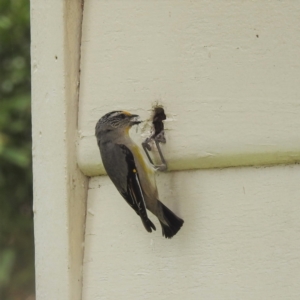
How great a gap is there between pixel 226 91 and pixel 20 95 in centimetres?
183

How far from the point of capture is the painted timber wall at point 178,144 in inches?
46.2

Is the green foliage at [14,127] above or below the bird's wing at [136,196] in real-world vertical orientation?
above

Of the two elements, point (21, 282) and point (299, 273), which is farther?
point (21, 282)

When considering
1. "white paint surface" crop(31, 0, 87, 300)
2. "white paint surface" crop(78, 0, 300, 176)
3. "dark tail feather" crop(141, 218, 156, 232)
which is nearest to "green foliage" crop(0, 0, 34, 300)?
"white paint surface" crop(31, 0, 87, 300)

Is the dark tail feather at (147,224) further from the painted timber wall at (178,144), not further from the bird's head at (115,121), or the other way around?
the bird's head at (115,121)


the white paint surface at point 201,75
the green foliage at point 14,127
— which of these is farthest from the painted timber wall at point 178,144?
the green foliage at point 14,127

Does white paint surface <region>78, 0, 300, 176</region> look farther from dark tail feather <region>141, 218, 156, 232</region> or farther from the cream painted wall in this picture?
dark tail feather <region>141, 218, 156, 232</region>

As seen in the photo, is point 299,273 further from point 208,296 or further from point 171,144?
point 171,144

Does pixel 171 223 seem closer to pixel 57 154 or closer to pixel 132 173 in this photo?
pixel 132 173

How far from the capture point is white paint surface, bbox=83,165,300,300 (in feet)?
3.82

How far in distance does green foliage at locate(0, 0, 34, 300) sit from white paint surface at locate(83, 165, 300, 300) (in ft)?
4.44

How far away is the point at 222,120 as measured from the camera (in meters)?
1.23

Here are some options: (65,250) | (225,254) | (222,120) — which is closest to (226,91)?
(222,120)

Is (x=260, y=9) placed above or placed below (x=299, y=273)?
above
